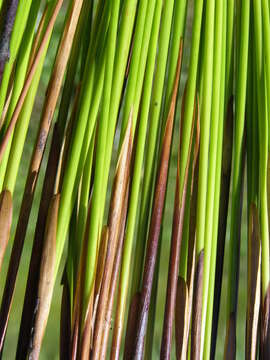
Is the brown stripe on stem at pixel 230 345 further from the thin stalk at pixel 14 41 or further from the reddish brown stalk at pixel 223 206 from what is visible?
the thin stalk at pixel 14 41

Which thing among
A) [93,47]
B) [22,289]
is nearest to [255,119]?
[93,47]

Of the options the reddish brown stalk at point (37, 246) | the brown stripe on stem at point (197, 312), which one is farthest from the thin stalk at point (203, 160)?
the reddish brown stalk at point (37, 246)

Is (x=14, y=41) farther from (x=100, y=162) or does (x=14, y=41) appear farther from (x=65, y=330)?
(x=65, y=330)

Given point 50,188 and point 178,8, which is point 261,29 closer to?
point 178,8

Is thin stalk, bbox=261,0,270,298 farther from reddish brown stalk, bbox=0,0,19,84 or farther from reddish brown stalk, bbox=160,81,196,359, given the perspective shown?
reddish brown stalk, bbox=0,0,19,84

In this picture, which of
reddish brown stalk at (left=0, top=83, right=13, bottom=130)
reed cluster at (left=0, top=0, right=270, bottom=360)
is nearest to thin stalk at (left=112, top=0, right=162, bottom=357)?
reed cluster at (left=0, top=0, right=270, bottom=360)
